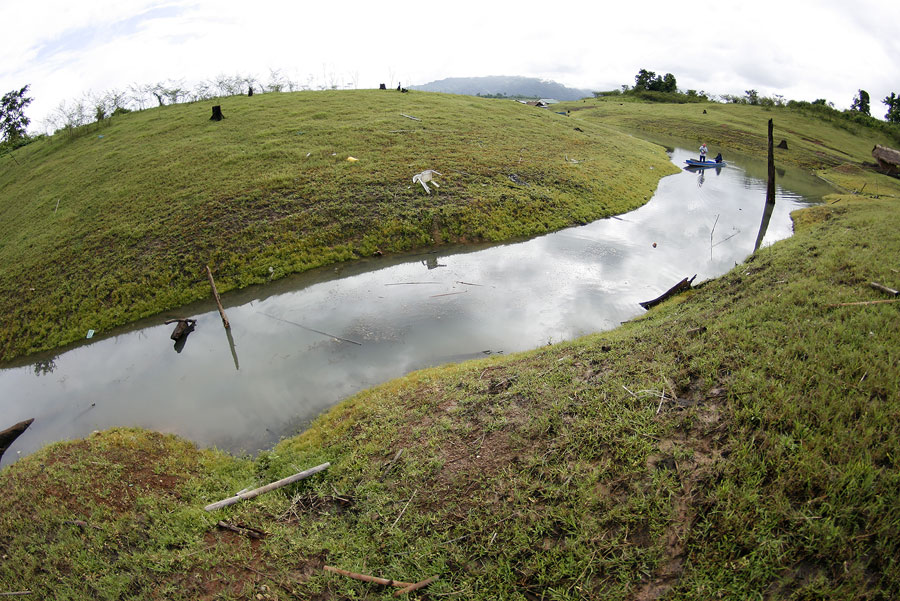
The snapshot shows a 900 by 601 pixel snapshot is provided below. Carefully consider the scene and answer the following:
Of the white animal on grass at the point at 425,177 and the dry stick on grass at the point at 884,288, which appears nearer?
the dry stick on grass at the point at 884,288

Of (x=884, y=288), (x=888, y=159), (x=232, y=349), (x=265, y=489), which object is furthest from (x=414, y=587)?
(x=888, y=159)

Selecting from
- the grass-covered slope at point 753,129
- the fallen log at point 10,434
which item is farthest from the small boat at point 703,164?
the fallen log at point 10,434

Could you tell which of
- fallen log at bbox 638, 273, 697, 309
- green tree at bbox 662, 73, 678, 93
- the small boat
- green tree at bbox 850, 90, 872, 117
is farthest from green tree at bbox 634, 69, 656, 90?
fallen log at bbox 638, 273, 697, 309

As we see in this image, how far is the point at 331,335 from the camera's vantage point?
13.6 meters

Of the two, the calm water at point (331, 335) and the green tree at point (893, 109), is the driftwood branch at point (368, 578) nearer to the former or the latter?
the calm water at point (331, 335)

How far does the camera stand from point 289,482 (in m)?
7.54

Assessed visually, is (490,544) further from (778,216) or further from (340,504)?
(778,216)

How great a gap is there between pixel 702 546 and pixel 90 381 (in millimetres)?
16217

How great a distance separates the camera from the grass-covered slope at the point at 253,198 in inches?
682

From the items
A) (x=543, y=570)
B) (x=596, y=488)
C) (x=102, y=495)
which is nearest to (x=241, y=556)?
(x=102, y=495)

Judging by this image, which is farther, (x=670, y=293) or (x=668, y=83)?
(x=668, y=83)

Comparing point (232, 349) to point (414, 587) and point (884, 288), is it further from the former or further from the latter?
point (884, 288)

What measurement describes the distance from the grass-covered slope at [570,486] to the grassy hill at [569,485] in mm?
28

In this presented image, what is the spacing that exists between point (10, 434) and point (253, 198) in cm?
1458
